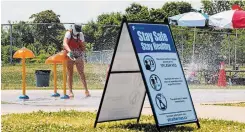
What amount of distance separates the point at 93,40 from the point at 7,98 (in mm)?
9669

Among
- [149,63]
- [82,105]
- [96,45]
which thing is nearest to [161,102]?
[149,63]

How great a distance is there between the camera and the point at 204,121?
31.7 feet

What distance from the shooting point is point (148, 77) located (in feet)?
26.1

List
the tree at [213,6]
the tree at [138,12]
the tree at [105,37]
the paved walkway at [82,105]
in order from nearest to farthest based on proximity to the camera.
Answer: the paved walkway at [82,105]
the tree at [105,37]
the tree at [138,12]
the tree at [213,6]

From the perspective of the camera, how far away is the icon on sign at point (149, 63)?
317 inches

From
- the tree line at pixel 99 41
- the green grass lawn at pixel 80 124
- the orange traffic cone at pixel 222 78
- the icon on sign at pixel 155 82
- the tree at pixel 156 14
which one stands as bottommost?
the tree at pixel 156 14

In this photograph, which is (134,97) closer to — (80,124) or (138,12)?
(80,124)

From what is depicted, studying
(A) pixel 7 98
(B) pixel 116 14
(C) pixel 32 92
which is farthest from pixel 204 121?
(B) pixel 116 14

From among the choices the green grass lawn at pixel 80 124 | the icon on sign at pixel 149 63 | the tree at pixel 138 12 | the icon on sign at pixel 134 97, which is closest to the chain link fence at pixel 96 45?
the green grass lawn at pixel 80 124

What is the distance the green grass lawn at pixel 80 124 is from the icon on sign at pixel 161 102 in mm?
551

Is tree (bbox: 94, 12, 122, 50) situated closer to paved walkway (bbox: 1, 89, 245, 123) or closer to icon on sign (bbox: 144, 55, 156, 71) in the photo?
paved walkway (bbox: 1, 89, 245, 123)

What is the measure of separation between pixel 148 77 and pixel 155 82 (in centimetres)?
15

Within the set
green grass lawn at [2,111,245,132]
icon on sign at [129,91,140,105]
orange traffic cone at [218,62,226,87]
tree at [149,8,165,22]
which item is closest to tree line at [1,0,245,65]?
orange traffic cone at [218,62,226,87]

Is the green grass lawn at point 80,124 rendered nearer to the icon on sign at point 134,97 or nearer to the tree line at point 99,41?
the icon on sign at point 134,97
